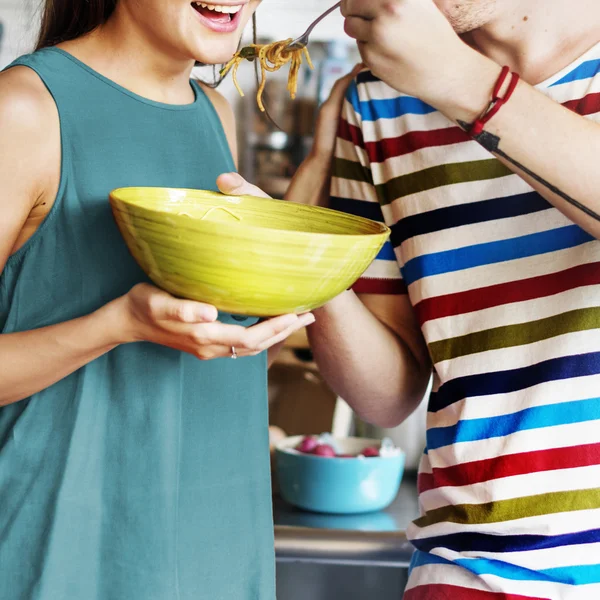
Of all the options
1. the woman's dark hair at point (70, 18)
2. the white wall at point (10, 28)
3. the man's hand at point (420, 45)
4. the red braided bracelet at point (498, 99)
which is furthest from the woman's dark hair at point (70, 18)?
the white wall at point (10, 28)

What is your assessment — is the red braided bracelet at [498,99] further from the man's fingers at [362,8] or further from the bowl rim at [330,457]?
the bowl rim at [330,457]

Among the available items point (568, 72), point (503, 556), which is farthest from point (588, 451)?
point (568, 72)

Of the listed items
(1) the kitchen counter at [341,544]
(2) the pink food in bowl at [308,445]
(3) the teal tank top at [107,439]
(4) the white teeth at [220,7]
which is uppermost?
(4) the white teeth at [220,7]

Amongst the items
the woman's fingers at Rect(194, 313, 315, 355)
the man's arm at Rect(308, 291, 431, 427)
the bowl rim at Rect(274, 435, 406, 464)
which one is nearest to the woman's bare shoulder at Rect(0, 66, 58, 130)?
the woman's fingers at Rect(194, 313, 315, 355)

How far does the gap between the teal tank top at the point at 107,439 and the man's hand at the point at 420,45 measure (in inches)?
14.2

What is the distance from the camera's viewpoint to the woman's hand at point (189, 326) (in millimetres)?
802

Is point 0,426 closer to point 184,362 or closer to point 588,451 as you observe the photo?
point 184,362

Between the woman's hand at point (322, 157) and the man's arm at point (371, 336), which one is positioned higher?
the woman's hand at point (322, 157)

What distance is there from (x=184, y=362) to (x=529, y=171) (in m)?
0.47

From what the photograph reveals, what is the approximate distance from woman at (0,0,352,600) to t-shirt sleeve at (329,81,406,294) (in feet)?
0.67

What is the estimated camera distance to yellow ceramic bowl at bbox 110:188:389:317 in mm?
740

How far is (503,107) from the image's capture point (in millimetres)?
800

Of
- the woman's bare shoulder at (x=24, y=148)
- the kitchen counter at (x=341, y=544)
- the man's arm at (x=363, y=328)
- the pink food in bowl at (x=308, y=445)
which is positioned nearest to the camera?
the woman's bare shoulder at (x=24, y=148)

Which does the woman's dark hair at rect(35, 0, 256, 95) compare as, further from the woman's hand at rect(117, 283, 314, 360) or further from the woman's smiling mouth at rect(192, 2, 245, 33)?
the woman's hand at rect(117, 283, 314, 360)
